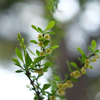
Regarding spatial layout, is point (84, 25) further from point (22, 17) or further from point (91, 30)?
point (22, 17)

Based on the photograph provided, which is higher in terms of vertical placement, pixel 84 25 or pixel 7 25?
pixel 7 25

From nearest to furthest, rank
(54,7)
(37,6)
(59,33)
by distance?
(54,7)
(59,33)
(37,6)

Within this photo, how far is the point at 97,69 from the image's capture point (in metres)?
1.61

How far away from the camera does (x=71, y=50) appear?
1560 millimetres

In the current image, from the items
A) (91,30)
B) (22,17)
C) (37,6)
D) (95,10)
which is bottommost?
(91,30)

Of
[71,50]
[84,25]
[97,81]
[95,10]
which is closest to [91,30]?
[84,25]

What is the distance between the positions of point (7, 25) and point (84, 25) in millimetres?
1005

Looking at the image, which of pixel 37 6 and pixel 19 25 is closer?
pixel 19 25

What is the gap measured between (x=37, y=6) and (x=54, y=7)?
58.8 inches

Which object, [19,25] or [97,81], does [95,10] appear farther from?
[19,25]

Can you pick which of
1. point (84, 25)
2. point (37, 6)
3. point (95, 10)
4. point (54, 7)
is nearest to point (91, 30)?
point (84, 25)

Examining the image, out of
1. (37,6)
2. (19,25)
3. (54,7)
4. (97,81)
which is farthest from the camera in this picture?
(37,6)

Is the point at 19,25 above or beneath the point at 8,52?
above

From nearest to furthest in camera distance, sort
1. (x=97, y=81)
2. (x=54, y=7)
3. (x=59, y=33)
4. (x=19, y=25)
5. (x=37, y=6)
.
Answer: (x=54, y=7)
(x=59, y=33)
(x=97, y=81)
(x=19, y=25)
(x=37, y=6)
